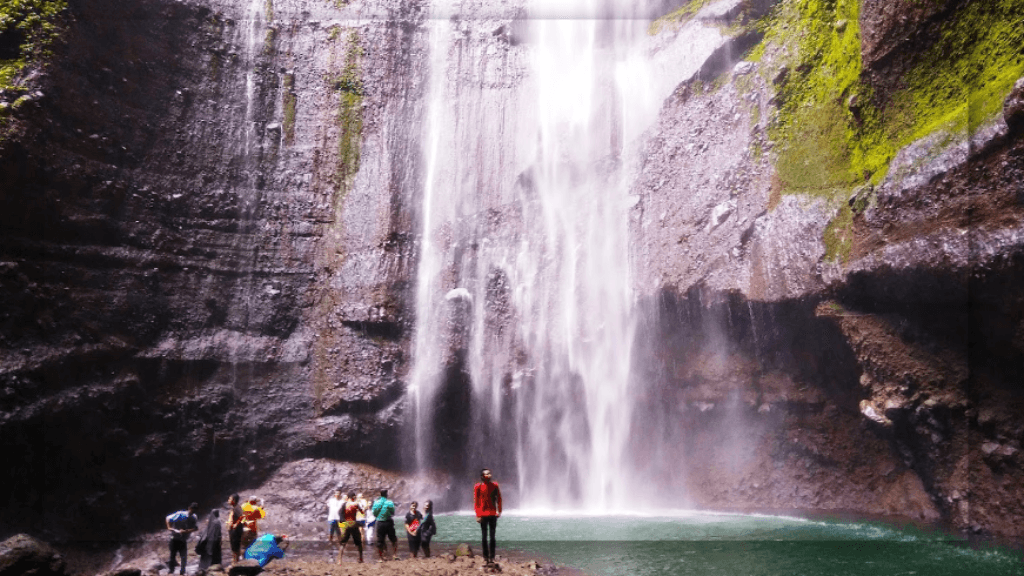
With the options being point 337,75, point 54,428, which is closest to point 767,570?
point 54,428

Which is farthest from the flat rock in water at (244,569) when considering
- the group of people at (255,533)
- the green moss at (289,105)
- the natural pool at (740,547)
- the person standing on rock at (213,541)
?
the green moss at (289,105)

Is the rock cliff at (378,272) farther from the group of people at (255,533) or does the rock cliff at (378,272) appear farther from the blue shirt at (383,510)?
A: the blue shirt at (383,510)

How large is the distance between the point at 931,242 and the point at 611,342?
9.78 meters

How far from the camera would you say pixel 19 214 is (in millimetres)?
17703

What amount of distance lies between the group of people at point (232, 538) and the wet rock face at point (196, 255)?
687 cm

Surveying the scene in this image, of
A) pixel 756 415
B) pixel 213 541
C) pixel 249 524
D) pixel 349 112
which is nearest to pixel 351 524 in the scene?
pixel 249 524

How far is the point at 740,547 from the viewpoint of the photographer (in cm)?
1316

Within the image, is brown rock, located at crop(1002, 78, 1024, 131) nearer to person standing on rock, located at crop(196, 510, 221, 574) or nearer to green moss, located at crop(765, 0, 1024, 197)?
green moss, located at crop(765, 0, 1024, 197)

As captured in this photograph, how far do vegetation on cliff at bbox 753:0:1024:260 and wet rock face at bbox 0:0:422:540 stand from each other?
1255 centimetres

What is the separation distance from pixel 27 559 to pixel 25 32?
1524cm

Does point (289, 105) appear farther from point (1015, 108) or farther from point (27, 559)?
point (1015, 108)

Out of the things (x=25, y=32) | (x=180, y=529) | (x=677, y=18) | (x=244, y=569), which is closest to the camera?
(x=244, y=569)

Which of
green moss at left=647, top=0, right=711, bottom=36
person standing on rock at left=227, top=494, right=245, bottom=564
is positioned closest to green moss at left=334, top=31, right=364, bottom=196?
green moss at left=647, top=0, right=711, bottom=36

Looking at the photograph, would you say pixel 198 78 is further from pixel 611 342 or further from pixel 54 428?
pixel 611 342
